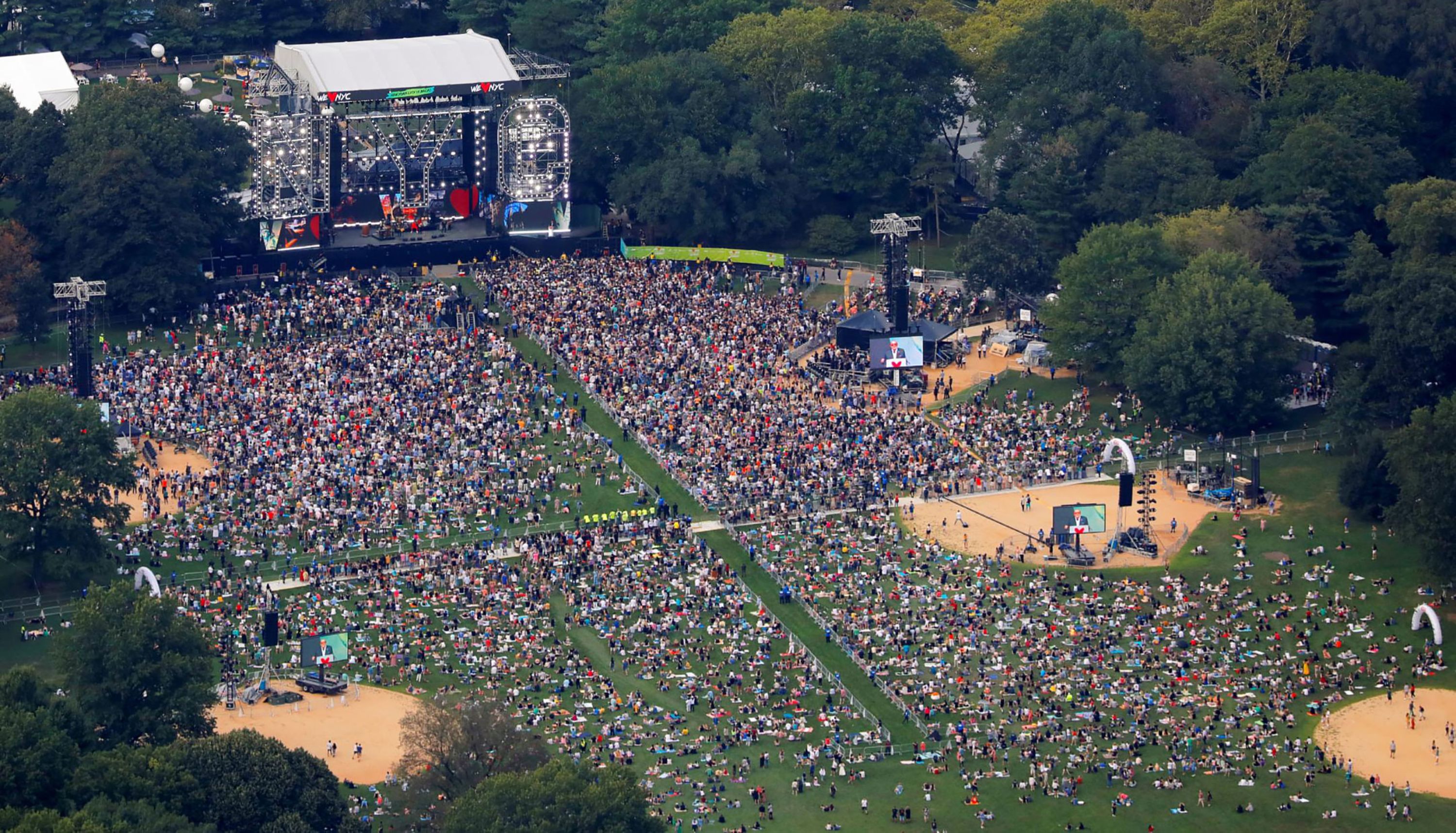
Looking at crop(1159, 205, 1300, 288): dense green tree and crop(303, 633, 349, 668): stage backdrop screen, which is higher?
crop(1159, 205, 1300, 288): dense green tree

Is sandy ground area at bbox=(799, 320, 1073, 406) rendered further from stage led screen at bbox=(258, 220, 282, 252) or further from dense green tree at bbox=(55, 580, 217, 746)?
dense green tree at bbox=(55, 580, 217, 746)

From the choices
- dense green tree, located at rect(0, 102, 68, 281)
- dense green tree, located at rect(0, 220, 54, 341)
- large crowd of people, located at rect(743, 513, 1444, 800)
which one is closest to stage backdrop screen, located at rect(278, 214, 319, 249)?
dense green tree, located at rect(0, 102, 68, 281)

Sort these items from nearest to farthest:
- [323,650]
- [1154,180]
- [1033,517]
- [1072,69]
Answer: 1. [323,650]
2. [1033,517]
3. [1154,180]
4. [1072,69]

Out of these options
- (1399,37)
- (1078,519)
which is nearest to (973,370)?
(1078,519)

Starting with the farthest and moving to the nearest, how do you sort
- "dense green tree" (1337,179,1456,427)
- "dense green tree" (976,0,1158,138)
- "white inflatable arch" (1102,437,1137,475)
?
1. "dense green tree" (976,0,1158,138)
2. "dense green tree" (1337,179,1456,427)
3. "white inflatable arch" (1102,437,1137,475)

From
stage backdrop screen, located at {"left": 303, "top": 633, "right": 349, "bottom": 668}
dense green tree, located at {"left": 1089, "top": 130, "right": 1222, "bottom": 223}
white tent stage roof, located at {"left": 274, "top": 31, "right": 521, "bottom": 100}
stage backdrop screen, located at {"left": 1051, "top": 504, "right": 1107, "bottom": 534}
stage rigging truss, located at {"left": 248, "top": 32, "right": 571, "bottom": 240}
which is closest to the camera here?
stage backdrop screen, located at {"left": 303, "top": 633, "right": 349, "bottom": 668}

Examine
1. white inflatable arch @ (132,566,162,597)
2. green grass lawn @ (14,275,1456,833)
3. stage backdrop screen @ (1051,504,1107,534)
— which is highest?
stage backdrop screen @ (1051,504,1107,534)

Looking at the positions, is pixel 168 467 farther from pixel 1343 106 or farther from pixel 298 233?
pixel 1343 106
